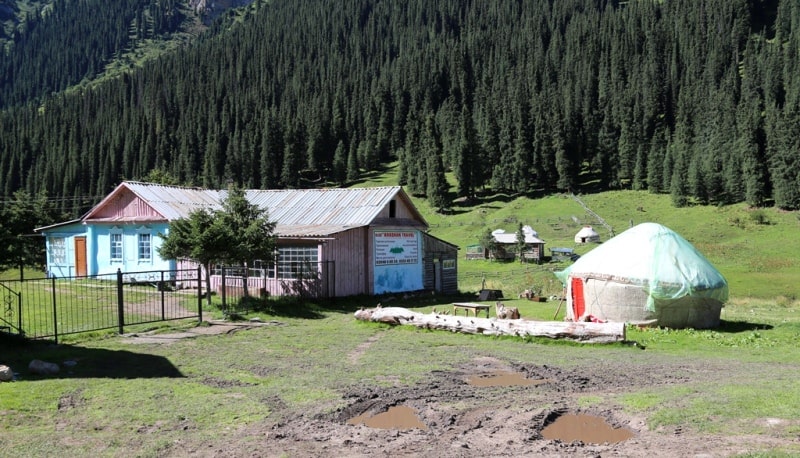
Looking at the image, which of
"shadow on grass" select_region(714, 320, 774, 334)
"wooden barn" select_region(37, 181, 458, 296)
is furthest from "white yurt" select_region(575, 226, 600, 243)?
"shadow on grass" select_region(714, 320, 774, 334)

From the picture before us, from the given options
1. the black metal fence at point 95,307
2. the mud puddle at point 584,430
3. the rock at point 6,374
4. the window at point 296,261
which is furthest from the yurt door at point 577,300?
the rock at point 6,374

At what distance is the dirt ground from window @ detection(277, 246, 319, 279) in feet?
54.6

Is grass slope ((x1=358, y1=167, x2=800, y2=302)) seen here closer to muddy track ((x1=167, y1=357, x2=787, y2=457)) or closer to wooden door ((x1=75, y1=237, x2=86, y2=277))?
wooden door ((x1=75, y1=237, x2=86, y2=277))

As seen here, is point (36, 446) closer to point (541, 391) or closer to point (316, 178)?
point (541, 391)

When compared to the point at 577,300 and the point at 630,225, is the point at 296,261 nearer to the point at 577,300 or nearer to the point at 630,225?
the point at 577,300

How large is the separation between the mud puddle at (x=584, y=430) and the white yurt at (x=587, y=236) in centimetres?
5824

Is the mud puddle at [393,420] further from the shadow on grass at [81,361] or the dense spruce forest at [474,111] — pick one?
the dense spruce forest at [474,111]

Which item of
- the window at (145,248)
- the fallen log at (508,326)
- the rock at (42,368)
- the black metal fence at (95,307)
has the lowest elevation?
the fallen log at (508,326)

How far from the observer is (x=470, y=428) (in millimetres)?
9125

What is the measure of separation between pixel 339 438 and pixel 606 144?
9447 centimetres

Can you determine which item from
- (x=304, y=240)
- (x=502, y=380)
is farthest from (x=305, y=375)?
(x=304, y=240)

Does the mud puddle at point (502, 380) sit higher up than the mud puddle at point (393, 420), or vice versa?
the mud puddle at point (393, 420)

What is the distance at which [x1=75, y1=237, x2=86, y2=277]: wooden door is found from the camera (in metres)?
35.4

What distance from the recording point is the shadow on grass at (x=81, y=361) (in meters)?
12.8
